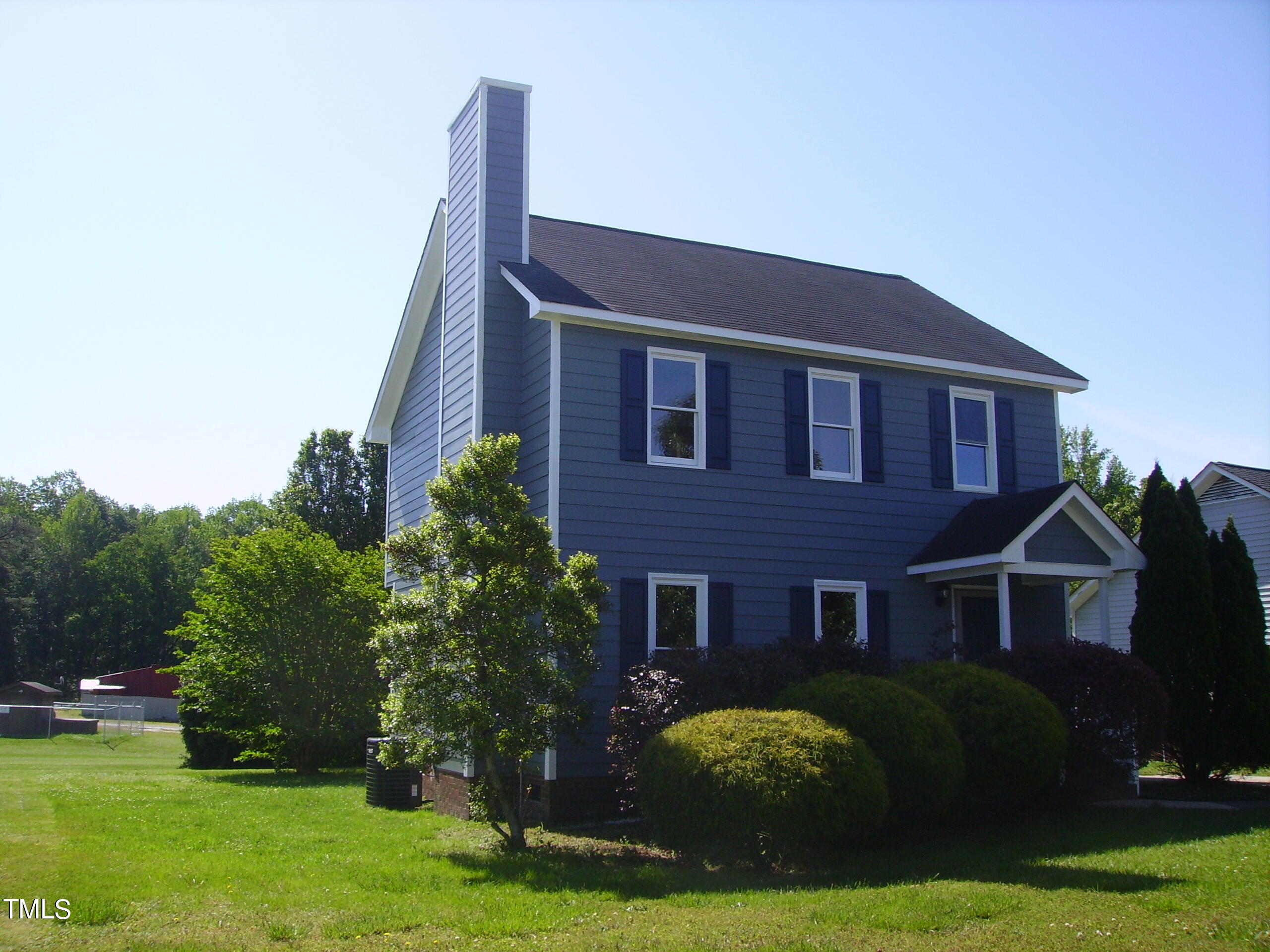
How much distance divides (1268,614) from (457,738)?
20.1 metres

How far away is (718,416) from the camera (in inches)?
579

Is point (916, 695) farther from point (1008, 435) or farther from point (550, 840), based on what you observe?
point (1008, 435)

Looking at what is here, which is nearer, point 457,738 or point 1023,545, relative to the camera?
point 457,738

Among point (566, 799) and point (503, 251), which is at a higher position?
point (503, 251)

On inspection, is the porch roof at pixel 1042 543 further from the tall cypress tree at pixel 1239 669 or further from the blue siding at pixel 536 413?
the blue siding at pixel 536 413

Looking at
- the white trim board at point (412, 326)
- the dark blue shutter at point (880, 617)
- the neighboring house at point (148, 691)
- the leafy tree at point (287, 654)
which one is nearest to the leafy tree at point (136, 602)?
the neighboring house at point (148, 691)

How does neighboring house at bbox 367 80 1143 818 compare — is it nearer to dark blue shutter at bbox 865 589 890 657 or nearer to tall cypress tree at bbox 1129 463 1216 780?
dark blue shutter at bbox 865 589 890 657

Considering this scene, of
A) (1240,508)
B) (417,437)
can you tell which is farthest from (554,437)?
(1240,508)

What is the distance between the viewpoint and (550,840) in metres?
11.3

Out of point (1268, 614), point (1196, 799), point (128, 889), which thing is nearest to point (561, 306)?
point (128, 889)

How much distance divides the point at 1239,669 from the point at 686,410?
801 centimetres

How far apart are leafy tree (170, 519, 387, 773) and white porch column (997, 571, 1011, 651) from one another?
11254 millimetres

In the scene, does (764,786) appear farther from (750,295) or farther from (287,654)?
(287,654)

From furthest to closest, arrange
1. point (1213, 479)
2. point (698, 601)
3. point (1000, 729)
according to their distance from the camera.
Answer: point (1213, 479) → point (698, 601) → point (1000, 729)
